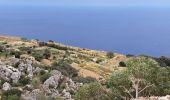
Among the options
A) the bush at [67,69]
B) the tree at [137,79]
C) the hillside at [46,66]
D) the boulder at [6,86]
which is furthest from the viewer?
the bush at [67,69]

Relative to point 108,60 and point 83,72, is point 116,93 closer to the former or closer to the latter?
point 83,72

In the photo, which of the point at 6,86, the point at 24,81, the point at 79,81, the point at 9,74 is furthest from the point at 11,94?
the point at 79,81

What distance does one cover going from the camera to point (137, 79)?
98.8ft

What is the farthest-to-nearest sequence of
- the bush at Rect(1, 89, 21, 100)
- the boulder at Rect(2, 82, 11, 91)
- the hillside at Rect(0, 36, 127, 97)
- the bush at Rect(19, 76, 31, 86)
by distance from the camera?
the hillside at Rect(0, 36, 127, 97) → the bush at Rect(19, 76, 31, 86) → the boulder at Rect(2, 82, 11, 91) → the bush at Rect(1, 89, 21, 100)

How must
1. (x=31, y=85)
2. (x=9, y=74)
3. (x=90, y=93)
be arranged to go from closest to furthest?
1. (x=90, y=93)
2. (x=31, y=85)
3. (x=9, y=74)

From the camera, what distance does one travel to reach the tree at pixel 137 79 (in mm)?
30109

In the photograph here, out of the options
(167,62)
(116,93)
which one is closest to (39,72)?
(116,93)

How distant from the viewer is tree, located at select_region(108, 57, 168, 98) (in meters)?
30.1

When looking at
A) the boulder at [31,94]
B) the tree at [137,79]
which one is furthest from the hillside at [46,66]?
the tree at [137,79]

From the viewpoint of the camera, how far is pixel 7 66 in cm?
4000

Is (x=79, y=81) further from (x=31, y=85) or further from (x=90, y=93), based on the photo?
(x=90, y=93)

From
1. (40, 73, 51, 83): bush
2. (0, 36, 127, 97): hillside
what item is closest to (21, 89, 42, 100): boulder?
(0, 36, 127, 97): hillside

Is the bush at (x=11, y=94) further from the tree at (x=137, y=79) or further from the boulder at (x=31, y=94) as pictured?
the tree at (x=137, y=79)

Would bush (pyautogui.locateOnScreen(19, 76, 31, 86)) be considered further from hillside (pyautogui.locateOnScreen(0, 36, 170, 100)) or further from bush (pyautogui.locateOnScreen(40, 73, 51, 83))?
bush (pyautogui.locateOnScreen(40, 73, 51, 83))
